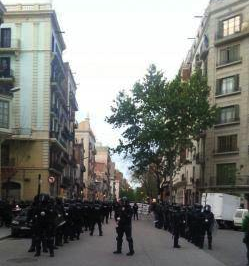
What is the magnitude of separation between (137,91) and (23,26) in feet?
41.2

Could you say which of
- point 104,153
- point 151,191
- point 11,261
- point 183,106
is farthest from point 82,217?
point 104,153

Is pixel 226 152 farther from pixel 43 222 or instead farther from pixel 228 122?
pixel 43 222

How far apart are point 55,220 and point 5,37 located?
4344cm

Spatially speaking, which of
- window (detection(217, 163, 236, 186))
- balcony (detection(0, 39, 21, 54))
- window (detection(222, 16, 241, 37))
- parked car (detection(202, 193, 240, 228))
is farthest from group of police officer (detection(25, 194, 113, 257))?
window (detection(222, 16, 241, 37))

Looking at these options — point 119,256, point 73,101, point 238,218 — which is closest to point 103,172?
point 73,101

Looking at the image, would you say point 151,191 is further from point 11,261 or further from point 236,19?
point 11,261

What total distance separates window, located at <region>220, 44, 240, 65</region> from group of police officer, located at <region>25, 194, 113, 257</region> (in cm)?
3559

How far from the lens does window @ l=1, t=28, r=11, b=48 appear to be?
5918cm

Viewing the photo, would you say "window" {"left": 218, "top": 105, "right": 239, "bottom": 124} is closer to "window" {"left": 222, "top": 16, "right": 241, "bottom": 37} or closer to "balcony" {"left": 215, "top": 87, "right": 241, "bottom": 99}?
"balcony" {"left": 215, "top": 87, "right": 241, "bottom": 99}

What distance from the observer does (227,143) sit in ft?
204

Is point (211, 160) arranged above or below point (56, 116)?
below

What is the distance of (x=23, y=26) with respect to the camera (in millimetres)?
59094

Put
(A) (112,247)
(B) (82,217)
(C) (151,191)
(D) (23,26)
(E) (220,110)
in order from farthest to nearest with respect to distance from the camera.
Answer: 1. (C) (151,191)
2. (E) (220,110)
3. (D) (23,26)
4. (B) (82,217)
5. (A) (112,247)

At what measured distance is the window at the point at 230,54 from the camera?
6231 cm
